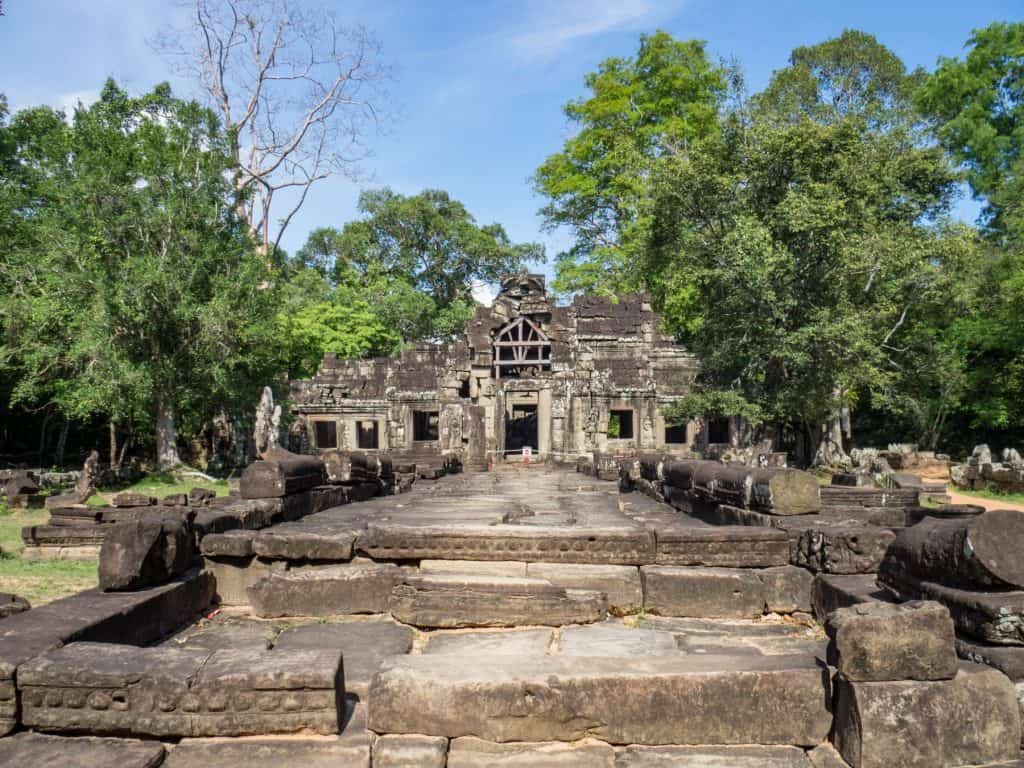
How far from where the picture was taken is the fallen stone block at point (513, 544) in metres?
5.88

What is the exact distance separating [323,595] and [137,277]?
1999cm

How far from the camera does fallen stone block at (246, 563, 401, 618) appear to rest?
17.8 ft

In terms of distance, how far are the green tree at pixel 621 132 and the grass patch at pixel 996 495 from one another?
18579 millimetres

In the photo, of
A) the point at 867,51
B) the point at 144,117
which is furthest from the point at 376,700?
the point at 867,51

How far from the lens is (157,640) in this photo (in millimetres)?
4715

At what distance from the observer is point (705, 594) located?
545cm

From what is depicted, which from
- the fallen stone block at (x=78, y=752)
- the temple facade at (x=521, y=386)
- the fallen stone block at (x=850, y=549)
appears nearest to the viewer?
the fallen stone block at (x=78, y=752)

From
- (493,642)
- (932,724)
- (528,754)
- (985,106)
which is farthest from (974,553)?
(985,106)

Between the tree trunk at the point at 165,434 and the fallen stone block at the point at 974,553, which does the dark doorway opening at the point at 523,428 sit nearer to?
the tree trunk at the point at 165,434

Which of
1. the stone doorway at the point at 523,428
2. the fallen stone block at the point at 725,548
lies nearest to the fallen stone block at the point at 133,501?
the fallen stone block at the point at 725,548

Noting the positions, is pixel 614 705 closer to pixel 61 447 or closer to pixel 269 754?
pixel 269 754

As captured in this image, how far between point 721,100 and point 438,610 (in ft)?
124

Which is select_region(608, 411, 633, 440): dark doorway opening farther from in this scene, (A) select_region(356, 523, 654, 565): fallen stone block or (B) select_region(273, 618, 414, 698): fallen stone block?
(B) select_region(273, 618, 414, 698): fallen stone block

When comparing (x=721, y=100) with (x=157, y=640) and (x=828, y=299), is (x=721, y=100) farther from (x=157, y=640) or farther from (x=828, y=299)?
(x=157, y=640)
